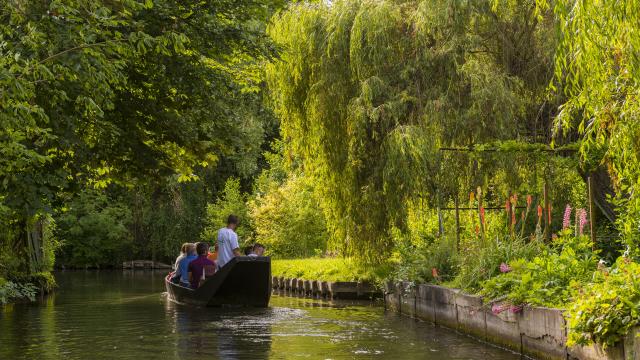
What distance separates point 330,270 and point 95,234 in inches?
1299

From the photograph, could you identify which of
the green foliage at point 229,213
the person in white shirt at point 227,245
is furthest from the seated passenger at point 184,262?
the green foliage at point 229,213

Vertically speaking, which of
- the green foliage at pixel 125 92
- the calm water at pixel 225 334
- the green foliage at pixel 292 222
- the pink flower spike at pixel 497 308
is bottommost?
the calm water at pixel 225 334

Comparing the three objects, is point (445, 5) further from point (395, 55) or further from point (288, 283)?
point (288, 283)

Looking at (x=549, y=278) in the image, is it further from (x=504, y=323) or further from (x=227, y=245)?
(x=227, y=245)

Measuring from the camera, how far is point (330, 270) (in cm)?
2616

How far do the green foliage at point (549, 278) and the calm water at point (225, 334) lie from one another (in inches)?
31.7

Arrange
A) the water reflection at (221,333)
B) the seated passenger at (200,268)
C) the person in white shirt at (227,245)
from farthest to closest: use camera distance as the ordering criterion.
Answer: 1. the seated passenger at (200,268)
2. the person in white shirt at (227,245)
3. the water reflection at (221,333)

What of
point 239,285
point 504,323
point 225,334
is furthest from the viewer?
point 239,285

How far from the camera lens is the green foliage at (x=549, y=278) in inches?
459

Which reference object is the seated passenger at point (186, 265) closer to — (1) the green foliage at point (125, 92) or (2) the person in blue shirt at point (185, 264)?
(2) the person in blue shirt at point (185, 264)

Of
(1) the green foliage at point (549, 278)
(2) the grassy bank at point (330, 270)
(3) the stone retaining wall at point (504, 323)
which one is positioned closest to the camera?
(3) the stone retaining wall at point (504, 323)

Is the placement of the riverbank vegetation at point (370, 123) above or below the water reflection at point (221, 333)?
above

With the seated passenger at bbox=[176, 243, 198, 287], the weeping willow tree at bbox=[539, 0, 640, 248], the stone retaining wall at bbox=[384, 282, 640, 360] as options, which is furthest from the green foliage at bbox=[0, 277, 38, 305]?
the weeping willow tree at bbox=[539, 0, 640, 248]

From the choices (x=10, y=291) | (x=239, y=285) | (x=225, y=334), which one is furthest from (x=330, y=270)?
(x=10, y=291)
